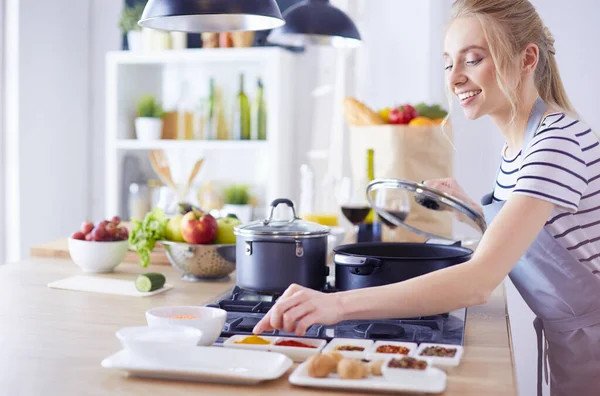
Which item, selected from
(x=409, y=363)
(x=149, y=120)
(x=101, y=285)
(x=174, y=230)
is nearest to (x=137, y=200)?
(x=149, y=120)

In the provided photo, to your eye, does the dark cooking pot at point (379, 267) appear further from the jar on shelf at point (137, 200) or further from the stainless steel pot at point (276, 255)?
the jar on shelf at point (137, 200)

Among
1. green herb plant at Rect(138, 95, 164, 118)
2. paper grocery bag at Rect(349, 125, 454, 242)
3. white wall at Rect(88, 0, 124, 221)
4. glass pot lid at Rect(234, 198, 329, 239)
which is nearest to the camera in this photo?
glass pot lid at Rect(234, 198, 329, 239)

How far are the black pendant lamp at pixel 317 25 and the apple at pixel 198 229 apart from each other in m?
1.28

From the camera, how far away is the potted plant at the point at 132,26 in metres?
4.57

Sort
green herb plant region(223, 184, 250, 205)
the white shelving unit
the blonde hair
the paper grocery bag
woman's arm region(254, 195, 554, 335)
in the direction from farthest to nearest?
green herb plant region(223, 184, 250, 205)
the white shelving unit
the paper grocery bag
the blonde hair
woman's arm region(254, 195, 554, 335)

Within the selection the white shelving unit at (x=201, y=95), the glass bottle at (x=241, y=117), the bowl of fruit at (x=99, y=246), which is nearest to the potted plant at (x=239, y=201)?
the white shelving unit at (x=201, y=95)

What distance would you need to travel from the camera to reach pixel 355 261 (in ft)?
5.45

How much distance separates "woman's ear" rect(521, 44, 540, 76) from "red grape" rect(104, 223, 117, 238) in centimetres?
122

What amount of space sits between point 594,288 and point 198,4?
106 cm

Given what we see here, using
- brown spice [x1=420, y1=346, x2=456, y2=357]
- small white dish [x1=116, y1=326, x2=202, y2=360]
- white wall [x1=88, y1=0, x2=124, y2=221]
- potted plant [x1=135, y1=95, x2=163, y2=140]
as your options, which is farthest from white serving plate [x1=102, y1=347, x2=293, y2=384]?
white wall [x1=88, y1=0, x2=124, y2=221]

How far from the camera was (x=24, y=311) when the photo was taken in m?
1.72

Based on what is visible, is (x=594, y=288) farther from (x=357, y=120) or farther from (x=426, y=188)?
(x=357, y=120)

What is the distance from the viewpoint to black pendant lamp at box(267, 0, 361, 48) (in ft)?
10.3

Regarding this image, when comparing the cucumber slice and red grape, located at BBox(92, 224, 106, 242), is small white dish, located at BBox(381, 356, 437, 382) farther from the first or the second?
red grape, located at BBox(92, 224, 106, 242)
